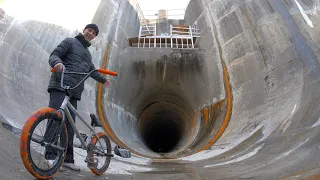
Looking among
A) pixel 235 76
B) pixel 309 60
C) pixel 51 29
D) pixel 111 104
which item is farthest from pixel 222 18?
pixel 51 29

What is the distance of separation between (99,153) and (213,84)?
5402 mm

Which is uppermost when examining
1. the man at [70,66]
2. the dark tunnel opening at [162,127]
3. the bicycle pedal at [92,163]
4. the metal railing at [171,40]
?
the metal railing at [171,40]

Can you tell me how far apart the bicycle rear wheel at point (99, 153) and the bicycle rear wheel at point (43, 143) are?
0.51 meters

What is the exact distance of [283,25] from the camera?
21.4ft

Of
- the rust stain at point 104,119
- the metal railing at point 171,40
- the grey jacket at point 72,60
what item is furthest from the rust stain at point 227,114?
the grey jacket at point 72,60

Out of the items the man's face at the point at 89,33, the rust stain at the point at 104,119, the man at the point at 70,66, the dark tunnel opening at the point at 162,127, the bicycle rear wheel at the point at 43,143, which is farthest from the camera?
the dark tunnel opening at the point at 162,127

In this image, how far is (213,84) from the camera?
7992mm

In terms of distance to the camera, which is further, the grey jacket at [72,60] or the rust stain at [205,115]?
the rust stain at [205,115]

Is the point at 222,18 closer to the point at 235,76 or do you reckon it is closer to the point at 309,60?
the point at 235,76

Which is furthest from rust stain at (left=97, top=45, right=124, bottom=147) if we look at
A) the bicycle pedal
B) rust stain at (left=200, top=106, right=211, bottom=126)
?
rust stain at (left=200, top=106, right=211, bottom=126)

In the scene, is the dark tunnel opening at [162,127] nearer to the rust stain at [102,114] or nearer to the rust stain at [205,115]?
the rust stain at [205,115]

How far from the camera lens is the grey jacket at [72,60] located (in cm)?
288

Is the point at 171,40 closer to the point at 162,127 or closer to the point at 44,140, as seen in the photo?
the point at 162,127

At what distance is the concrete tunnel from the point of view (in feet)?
13.8
